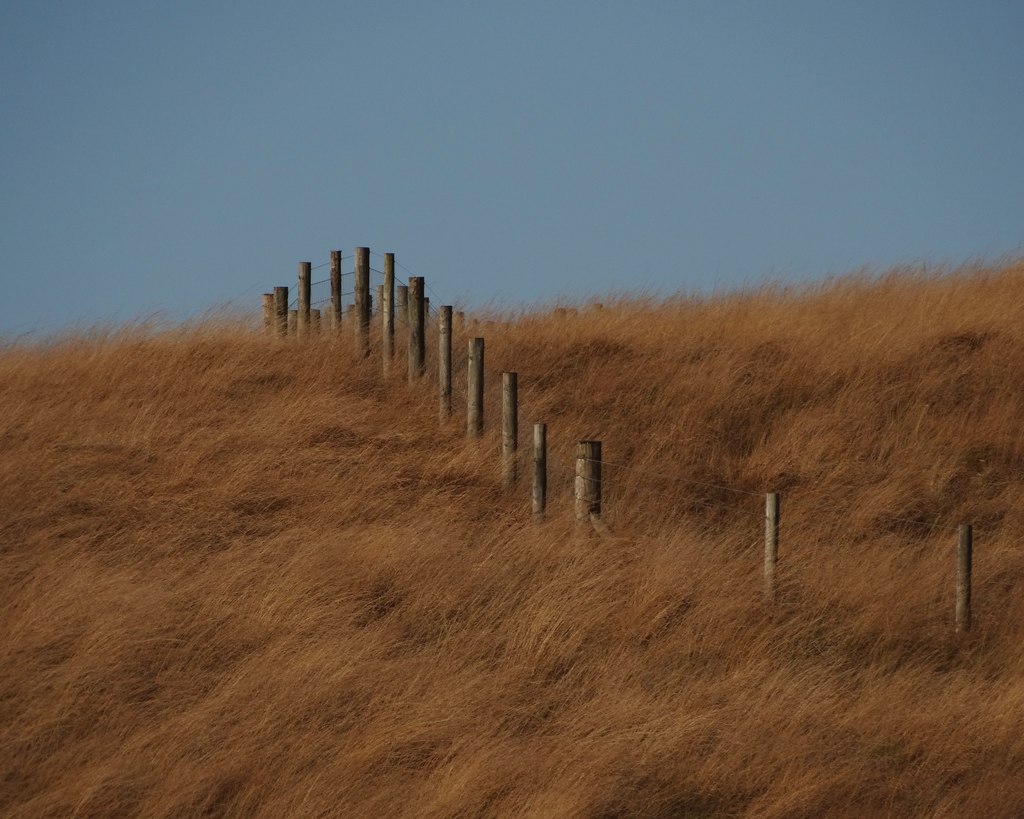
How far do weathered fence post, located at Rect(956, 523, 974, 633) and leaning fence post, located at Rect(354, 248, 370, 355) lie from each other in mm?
6889

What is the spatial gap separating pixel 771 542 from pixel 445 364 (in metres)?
4.35

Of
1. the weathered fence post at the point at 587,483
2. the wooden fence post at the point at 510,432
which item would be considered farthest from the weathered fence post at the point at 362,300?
the weathered fence post at the point at 587,483

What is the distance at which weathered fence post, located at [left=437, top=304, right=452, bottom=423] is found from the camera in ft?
40.5

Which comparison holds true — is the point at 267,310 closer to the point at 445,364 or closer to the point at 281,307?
the point at 281,307

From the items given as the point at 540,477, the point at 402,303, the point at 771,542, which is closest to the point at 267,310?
the point at 402,303

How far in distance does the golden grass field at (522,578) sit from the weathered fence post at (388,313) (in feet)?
0.99

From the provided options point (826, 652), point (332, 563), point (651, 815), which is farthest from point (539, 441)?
point (651, 815)

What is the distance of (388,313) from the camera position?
13.3 m

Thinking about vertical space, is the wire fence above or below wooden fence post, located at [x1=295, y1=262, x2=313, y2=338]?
below

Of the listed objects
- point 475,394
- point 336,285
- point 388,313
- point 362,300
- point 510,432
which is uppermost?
point 336,285

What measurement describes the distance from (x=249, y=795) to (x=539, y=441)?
4.59 metres

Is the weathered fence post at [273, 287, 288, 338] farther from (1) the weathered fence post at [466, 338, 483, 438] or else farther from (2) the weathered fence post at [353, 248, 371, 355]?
(1) the weathered fence post at [466, 338, 483, 438]

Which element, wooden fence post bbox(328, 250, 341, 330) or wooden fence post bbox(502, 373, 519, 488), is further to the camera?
wooden fence post bbox(328, 250, 341, 330)

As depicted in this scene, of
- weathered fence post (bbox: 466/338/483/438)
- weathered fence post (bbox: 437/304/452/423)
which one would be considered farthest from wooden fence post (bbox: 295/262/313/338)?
weathered fence post (bbox: 466/338/483/438)
